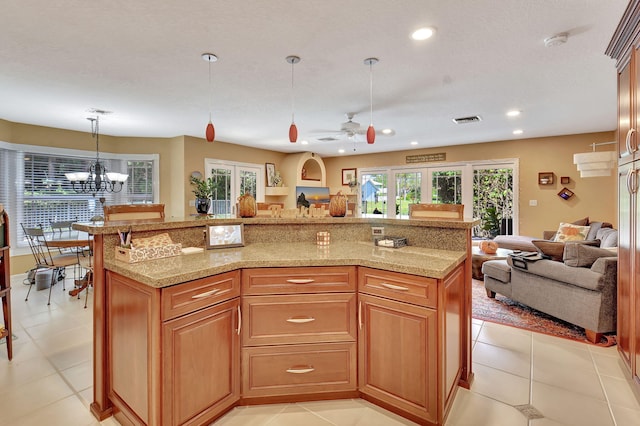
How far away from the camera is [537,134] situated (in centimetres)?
598

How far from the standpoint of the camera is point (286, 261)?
74.2 inches

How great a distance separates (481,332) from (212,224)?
105 inches

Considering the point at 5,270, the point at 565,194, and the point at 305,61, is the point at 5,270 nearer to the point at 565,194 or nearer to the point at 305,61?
the point at 305,61

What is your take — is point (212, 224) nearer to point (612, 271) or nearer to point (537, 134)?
point (612, 271)

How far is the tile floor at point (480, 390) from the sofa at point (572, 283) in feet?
0.90

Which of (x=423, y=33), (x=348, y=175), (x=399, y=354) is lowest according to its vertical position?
(x=399, y=354)

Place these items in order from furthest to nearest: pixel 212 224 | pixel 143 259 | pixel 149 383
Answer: pixel 212 224
pixel 143 259
pixel 149 383

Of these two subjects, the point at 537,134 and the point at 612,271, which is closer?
the point at 612,271

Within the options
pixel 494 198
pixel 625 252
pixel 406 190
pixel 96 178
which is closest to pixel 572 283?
pixel 625 252

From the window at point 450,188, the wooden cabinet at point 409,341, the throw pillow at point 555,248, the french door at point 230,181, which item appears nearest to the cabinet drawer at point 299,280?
the wooden cabinet at point 409,341

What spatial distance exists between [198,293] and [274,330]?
1.74ft

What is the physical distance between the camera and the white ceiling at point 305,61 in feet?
6.76

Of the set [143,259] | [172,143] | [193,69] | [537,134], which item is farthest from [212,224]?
[537,134]

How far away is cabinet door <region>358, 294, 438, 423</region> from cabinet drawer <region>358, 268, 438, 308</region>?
4 centimetres
